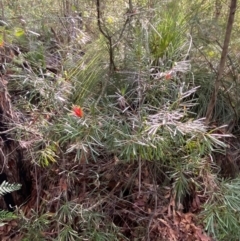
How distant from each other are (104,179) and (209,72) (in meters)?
0.57

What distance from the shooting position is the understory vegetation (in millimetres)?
1194

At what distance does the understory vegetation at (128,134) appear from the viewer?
1194mm

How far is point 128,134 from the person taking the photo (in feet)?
3.84

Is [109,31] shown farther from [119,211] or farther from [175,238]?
[175,238]

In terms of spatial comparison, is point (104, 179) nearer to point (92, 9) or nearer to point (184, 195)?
point (184, 195)

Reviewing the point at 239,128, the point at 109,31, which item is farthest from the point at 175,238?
the point at 109,31

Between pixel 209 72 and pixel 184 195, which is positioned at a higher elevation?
pixel 209 72

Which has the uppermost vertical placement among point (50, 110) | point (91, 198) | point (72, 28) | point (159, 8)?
point (159, 8)

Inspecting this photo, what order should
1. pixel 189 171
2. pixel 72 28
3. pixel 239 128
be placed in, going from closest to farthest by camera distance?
pixel 189 171, pixel 239 128, pixel 72 28

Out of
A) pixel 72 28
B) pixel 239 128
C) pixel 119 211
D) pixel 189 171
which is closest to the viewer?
pixel 189 171

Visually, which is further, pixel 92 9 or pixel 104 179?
pixel 92 9

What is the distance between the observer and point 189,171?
125 centimetres

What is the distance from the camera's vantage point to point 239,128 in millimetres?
1523

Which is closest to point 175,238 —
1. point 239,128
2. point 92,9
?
point 239,128
